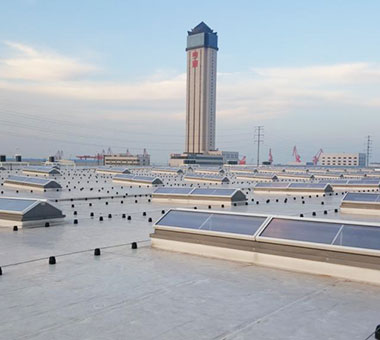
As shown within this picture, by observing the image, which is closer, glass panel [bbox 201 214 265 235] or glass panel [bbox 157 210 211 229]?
glass panel [bbox 201 214 265 235]

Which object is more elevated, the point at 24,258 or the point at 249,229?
the point at 249,229

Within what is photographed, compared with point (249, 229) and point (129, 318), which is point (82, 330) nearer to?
point (129, 318)

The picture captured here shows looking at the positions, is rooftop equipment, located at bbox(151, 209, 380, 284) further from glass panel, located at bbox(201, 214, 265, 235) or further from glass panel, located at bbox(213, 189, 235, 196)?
glass panel, located at bbox(213, 189, 235, 196)

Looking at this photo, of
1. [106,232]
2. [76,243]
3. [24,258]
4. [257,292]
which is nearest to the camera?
[257,292]

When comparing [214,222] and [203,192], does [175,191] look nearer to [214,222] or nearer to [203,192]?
[203,192]

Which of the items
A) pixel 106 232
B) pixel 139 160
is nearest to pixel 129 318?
pixel 106 232

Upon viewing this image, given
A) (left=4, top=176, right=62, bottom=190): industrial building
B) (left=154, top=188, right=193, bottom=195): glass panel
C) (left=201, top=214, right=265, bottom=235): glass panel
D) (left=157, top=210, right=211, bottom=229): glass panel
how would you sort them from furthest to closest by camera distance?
(left=4, top=176, right=62, bottom=190): industrial building
(left=154, top=188, right=193, bottom=195): glass panel
(left=157, top=210, right=211, bottom=229): glass panel
(left=201, top=214, right=265, bottom=235): glass panel

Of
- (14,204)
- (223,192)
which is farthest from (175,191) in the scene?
(14,204)

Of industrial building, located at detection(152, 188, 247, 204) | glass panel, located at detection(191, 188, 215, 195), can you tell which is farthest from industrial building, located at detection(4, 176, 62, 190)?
glass panel, located at detection(191, 188, 215, 195)

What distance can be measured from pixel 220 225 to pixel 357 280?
5.12 meters

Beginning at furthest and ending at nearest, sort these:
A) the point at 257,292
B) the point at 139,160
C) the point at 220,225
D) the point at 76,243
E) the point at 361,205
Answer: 1. the point at 139,160
2. the point at 361,205
3. the point at 76,243
4. the point at 220,225
5. the point at 257,292

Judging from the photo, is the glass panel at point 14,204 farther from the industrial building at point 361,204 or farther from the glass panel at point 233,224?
the industrial building at point 361,204

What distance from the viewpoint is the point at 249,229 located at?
47.3 ft

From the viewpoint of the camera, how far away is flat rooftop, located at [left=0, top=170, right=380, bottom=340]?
7.77 meters
